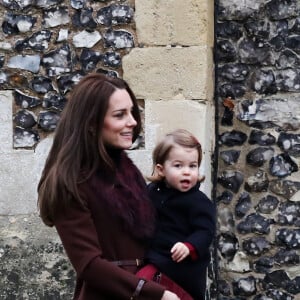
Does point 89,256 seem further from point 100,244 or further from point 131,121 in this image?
point 131,121

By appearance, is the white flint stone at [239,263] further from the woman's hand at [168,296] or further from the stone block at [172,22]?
the woman's hand at [168,296]

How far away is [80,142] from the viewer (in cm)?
304

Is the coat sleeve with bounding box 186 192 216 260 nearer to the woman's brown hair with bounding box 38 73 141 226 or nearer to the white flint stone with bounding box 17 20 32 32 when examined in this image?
the woman's brown hair with bounding box 38 73 141 226

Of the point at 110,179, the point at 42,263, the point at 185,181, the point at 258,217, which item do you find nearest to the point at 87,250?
the point at 110,179

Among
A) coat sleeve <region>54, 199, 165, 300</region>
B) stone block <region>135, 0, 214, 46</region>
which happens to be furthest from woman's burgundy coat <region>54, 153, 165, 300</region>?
stone block <region>135, 0, 214, 46</region>

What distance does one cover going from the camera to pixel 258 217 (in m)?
5.50

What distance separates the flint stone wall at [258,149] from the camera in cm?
548

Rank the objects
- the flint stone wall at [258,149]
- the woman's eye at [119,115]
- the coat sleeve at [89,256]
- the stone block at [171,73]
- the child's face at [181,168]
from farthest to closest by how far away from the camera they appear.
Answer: the flint stone wall at [258,149], the stone block at [171,73], the child's face at [181,168], the woman's eye at [119,115], the coat sleeve at [89,256]

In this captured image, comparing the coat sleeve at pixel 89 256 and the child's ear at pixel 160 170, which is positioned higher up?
the child's ear at pixel 160 170

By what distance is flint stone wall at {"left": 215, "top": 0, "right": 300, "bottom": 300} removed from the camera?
5.48m

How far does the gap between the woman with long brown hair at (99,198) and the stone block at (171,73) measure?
180 cm

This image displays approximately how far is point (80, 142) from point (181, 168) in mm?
432

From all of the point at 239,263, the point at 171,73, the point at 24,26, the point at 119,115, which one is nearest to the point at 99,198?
the point at 119,115

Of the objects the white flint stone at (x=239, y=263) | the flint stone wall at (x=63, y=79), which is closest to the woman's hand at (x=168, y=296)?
the flint stone wall at (x=63, y=79)
